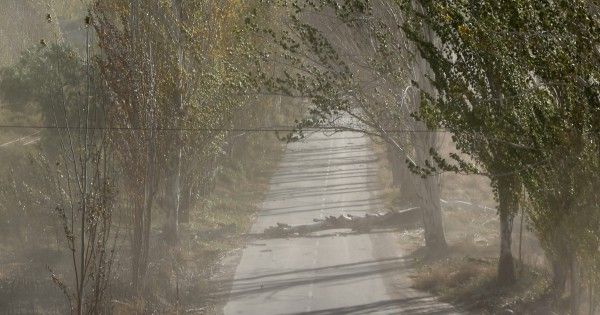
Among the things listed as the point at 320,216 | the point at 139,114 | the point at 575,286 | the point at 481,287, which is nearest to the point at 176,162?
the point at 139,114

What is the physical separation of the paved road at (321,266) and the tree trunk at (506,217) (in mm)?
1673

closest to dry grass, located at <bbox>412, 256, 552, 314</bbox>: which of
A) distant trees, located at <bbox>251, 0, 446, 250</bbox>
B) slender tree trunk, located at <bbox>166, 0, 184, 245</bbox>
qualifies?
distant trees, located at <bbox>251, 0, 446, 250</bbox>

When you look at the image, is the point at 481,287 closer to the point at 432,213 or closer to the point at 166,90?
the point at 432,213

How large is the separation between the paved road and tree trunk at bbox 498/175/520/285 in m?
1.67

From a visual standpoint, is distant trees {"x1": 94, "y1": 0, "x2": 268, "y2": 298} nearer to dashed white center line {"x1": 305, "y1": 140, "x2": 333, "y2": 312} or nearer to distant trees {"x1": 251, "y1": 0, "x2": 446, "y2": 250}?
distant trees {"x1": 251, "y1": 0, "x2": 446, "y2": 250}

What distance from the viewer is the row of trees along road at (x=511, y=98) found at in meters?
15.2

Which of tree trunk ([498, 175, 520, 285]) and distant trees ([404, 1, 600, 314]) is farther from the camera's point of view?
tree trunk ([498, 175, 520, 285])

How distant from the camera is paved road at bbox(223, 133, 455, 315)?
84.4ft

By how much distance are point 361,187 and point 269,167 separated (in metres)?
7.73

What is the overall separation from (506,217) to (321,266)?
26.8 ft

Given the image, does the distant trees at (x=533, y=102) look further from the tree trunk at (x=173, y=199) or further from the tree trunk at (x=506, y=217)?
the tree trunk at (x=173, y=199)

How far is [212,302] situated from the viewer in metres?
26.4

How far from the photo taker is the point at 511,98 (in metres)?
18.8

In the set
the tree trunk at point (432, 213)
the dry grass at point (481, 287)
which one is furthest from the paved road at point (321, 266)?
the tree trunk at point (432, 213)
